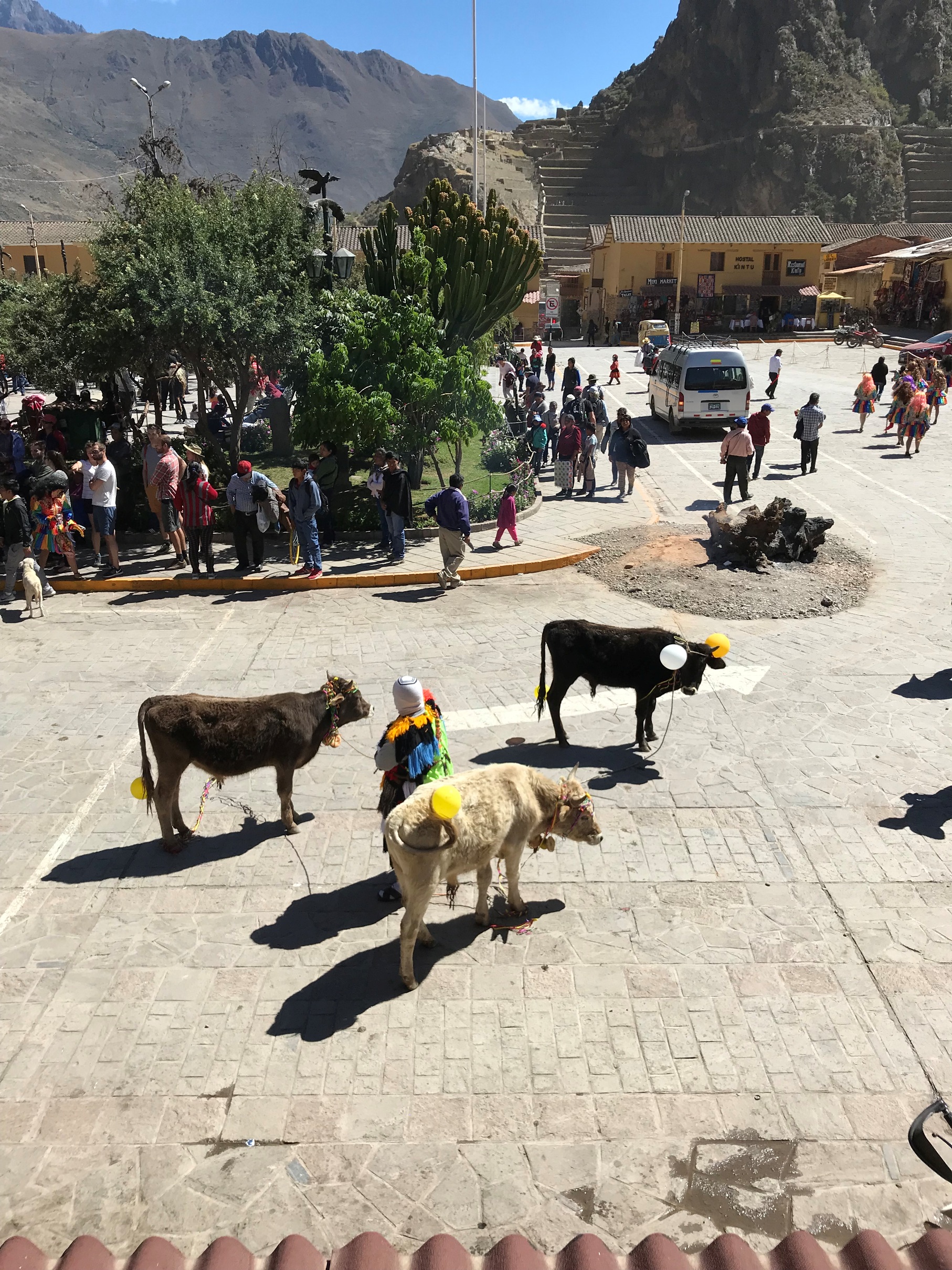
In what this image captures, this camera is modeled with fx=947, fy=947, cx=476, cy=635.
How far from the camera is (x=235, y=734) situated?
6570 mm

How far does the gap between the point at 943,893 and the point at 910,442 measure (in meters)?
17.1

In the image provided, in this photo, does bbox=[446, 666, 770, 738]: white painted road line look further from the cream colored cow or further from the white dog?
the white dog

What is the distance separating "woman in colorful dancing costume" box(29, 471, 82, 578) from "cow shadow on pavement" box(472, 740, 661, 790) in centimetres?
752

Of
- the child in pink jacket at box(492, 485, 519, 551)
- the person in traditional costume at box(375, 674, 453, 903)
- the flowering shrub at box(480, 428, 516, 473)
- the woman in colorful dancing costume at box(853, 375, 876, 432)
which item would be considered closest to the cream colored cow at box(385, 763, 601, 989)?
the person in traditional costume at box(375, 674, 453, 903)

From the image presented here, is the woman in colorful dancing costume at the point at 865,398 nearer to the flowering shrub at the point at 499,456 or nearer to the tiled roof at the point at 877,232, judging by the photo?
the flowering shrub at the point at 499,456

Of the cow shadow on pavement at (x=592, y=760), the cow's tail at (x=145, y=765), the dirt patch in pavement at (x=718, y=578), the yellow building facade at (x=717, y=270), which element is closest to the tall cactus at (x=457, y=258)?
the dirt patch in pavement at (x=718, y=578)

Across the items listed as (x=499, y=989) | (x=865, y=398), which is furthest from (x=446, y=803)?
(x=865, y=398)

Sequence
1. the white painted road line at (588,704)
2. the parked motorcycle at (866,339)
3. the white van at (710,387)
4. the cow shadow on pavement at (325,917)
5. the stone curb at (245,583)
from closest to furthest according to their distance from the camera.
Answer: the cow shadow on pavement at (325,917)
the white painted road line at (588,704)
the stone curb at (245,583)
the white van at (710,387)
the parked motorcycle at (866,339)

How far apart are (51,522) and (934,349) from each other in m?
33.1

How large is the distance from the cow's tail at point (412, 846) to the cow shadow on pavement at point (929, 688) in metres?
5.93

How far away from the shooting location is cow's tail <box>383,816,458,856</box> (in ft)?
16.8

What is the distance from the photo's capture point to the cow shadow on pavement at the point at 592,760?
780 centimetres

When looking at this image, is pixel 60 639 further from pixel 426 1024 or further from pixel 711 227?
pixel 711 227

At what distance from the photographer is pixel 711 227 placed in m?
56.3
